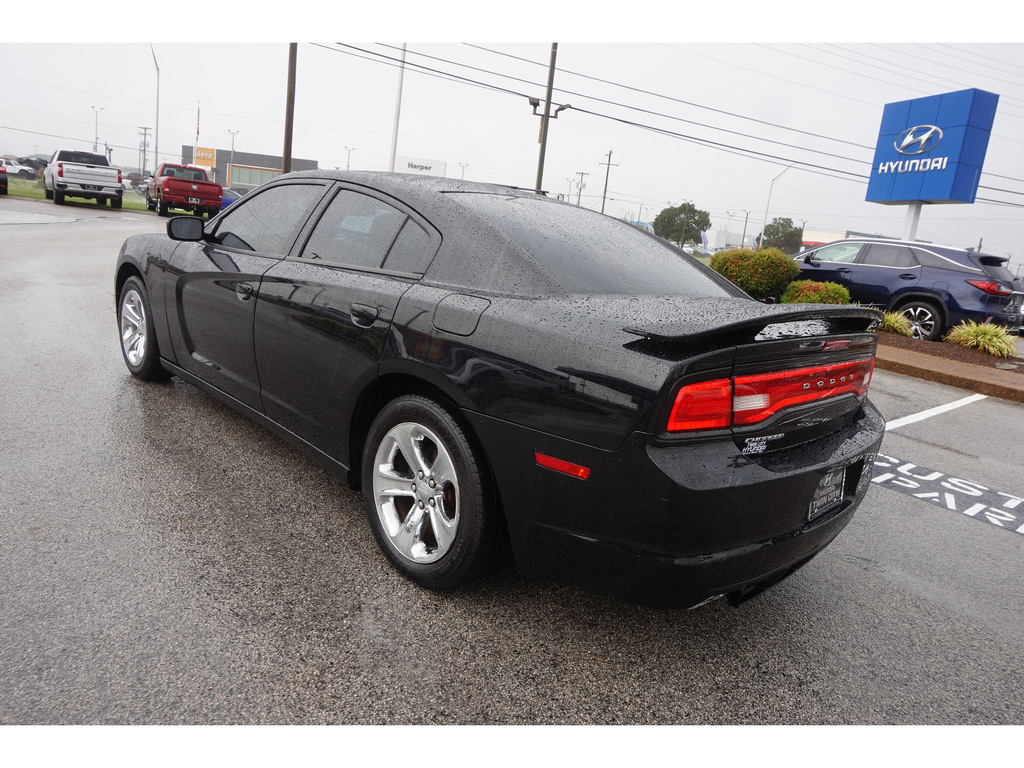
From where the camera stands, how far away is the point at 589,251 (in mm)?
2818

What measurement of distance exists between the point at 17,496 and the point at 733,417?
306 centimetres

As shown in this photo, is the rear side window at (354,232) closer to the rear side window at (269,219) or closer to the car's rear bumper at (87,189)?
the rear side window at (269,219)

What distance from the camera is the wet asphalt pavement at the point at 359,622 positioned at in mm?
2051

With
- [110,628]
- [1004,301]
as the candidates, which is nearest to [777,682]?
[110,628]

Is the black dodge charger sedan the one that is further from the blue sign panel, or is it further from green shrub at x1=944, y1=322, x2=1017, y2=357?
the blue sign panel

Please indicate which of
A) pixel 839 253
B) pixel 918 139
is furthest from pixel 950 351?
pixel 918 139

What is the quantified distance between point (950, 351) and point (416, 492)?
1033 centimetres

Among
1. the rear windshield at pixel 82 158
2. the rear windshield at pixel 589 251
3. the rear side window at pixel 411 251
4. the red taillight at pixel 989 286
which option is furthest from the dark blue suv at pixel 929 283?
the rear windshield at pixel 82 158

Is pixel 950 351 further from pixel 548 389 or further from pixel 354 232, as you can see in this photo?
pixel 548 389

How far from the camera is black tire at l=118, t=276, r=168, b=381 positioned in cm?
460

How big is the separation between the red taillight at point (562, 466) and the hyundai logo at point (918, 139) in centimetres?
2391

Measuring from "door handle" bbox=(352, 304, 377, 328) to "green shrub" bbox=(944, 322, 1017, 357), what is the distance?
1077 centimetres

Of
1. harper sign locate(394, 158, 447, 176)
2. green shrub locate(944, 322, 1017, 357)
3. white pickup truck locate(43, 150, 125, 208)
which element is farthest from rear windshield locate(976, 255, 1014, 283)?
harper sign locate(394, 158, 447, 176)

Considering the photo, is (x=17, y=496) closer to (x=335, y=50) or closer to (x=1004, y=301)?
(x=1004, y=301)
